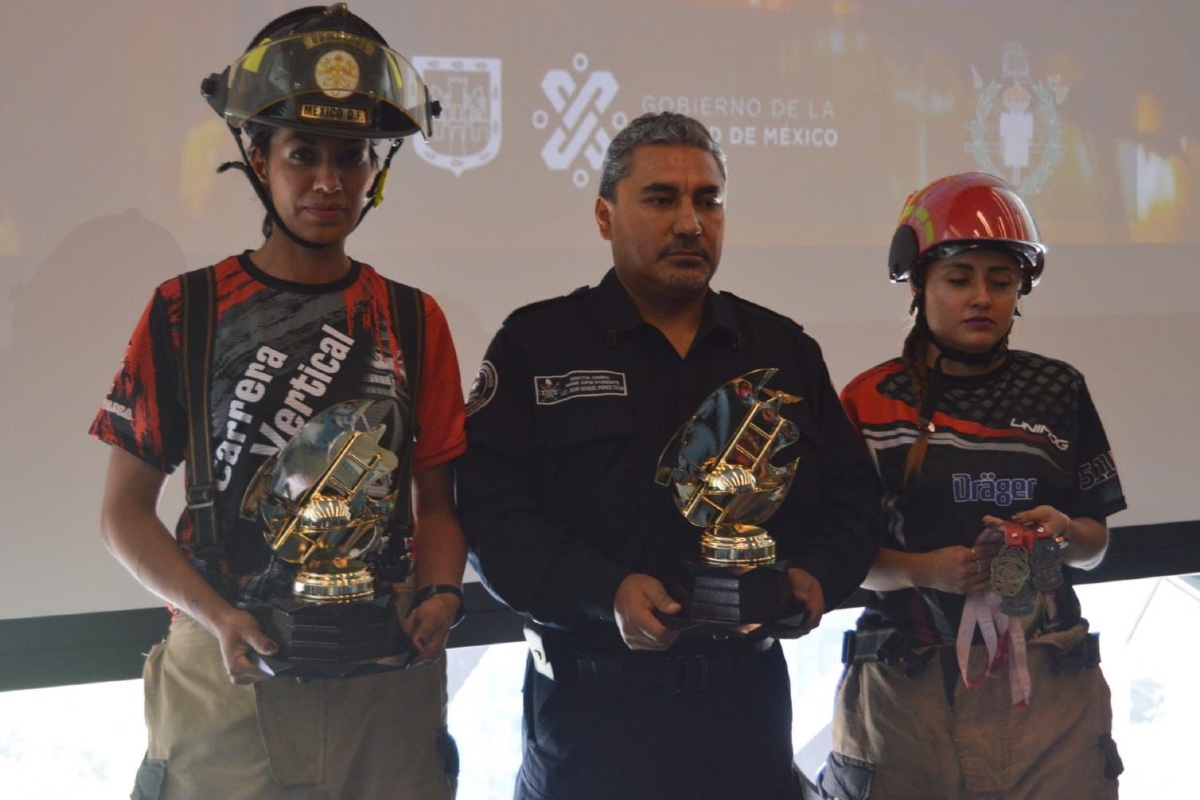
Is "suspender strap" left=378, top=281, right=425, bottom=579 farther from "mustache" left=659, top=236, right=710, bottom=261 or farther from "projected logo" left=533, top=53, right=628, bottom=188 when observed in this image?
"projected logo" left=533, top=53, right=628, bottom=188

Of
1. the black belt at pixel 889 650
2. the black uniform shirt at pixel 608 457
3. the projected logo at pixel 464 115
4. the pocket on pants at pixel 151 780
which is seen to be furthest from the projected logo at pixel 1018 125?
the pocket on pants at pixel 151 780

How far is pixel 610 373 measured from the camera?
2.24m

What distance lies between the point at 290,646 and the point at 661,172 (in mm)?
1059

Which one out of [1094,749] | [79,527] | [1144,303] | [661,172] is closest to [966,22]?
[1144,303]

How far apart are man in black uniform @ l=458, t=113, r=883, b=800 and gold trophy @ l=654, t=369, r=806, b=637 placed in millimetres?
115

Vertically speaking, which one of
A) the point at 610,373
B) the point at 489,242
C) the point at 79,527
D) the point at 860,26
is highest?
the point at 860,26

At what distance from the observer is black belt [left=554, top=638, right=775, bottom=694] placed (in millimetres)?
2141

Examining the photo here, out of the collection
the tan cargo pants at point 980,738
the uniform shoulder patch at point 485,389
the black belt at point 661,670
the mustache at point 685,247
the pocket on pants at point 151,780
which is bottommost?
the tan cargo pants at point 980,738

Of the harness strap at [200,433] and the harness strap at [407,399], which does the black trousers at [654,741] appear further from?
the harness strap at [200,433]

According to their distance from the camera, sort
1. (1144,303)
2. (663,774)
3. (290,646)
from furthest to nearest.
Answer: (1144,303)
(663,774)
(290,646)

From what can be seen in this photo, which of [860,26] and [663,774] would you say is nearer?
[663,774]

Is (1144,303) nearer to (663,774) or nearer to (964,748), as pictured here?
(964,748)

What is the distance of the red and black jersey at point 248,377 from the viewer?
193 cm

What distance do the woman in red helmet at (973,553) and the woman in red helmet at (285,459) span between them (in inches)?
35.5
